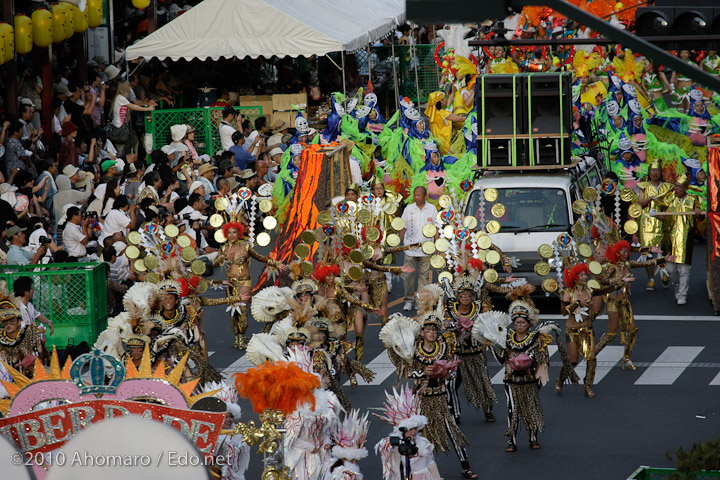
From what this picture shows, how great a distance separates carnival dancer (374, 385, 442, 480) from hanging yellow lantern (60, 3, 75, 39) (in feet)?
44.3

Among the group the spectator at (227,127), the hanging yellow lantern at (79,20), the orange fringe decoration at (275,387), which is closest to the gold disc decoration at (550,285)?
the orange fringe decoration at (275,387)

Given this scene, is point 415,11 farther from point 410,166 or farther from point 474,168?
point 410,166

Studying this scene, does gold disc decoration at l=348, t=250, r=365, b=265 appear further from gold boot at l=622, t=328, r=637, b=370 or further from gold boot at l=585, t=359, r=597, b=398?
gold boot at l=622, t=328, r=637, b=370

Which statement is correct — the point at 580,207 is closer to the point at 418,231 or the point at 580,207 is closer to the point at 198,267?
the point at 418,231

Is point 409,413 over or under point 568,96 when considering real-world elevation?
under

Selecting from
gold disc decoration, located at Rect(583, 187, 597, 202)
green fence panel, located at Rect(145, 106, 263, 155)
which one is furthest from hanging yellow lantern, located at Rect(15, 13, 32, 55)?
gold disc decoration, located at Rect(583, 187, 597, 202)

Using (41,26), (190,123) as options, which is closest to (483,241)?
(41,26)

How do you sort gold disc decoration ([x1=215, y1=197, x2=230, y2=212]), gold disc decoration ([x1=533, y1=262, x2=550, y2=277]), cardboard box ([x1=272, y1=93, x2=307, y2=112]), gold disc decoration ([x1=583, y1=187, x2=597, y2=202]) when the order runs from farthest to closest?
cardboard box ([x1=272, y1=93, x2=307, y2=112]) → gold disc decoration ([x1=215, y1=197, x2=230, y2=212]) → gold disc decoration ([x1=583, y1=187, x2=597, y2=202]) → gold disc decoration ([x1=533, y1=262, x2=550, y2=277])

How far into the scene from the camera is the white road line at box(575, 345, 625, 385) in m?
14.3

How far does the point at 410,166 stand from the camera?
70.0ft

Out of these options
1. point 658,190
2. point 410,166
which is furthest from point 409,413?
point 410,166

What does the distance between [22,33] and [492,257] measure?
33.2 feet

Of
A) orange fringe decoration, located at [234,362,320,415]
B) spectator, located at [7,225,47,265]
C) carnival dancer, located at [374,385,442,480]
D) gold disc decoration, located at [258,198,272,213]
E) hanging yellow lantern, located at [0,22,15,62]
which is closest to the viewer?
orange fringe decoration, located at [234,362,320,415]

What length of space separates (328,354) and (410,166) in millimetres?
9989
